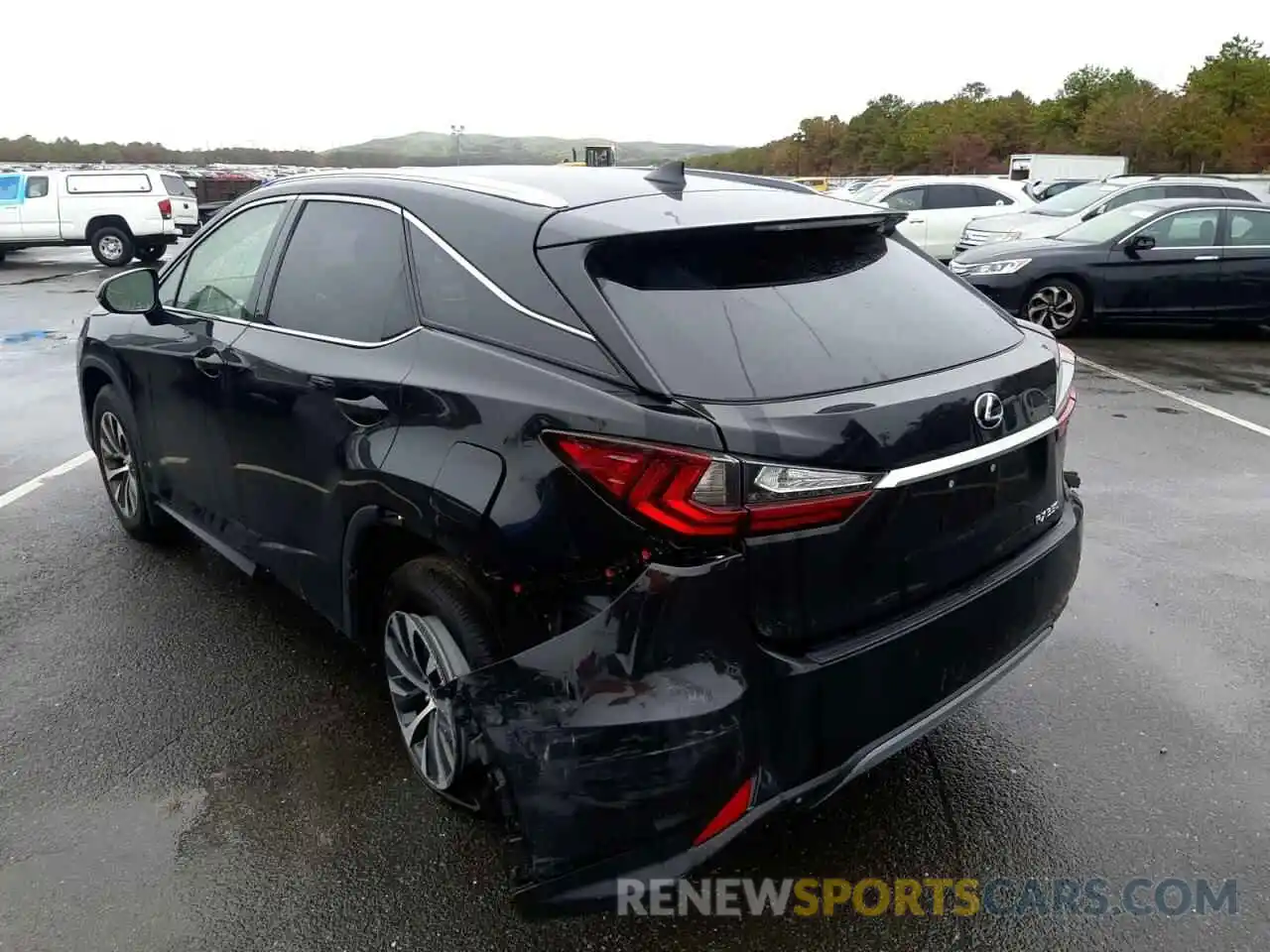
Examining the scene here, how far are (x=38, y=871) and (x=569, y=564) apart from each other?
176 centimetres

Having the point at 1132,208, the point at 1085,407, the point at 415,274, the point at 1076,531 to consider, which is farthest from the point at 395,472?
the point at 1132,208

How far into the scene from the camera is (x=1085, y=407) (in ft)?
24.7

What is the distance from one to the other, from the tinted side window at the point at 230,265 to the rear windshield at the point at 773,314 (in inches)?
70.6

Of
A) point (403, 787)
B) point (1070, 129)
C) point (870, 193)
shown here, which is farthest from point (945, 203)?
point (1070, 129)

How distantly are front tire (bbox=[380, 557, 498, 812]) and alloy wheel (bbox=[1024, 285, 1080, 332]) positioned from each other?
30.8 feet

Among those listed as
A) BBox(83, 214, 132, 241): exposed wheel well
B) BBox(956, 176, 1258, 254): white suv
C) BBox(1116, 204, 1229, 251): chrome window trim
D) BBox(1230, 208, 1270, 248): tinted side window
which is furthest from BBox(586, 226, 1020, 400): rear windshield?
BBox(83, 214, 132, 241): exposed wheel well

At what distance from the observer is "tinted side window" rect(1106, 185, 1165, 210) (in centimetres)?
1495

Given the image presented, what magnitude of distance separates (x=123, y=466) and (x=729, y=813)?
3825mm

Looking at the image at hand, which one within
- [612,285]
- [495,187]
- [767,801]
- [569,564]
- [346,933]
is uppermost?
[495,187]

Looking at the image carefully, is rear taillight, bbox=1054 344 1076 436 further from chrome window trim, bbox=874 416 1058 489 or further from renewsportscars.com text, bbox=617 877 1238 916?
renewsportscars.com text, bbox=617 877 1238 916

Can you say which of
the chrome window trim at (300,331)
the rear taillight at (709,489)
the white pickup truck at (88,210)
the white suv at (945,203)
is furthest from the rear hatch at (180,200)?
the rear taillight at (709,489)

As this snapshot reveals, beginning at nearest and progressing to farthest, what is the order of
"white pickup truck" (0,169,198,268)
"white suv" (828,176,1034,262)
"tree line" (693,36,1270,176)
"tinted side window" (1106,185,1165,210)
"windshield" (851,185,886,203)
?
"tinted side window" (1106,185,1165,210), "white suv" (828,176,1034,262), "windshield" (851,185,886,203), "white pickup truck" (0,169,198,268), "tree line" (693,36,1270,176)

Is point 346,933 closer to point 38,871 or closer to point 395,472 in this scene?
point 38,871

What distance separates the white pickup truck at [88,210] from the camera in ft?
63.4
